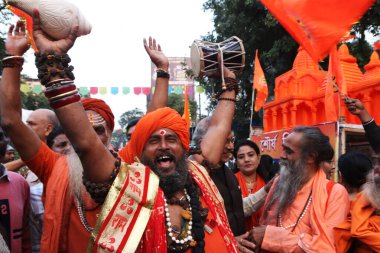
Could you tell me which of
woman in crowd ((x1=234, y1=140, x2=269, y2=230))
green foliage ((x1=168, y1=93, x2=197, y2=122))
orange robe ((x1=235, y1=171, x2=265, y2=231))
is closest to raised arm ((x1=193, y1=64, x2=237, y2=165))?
orange robe ((x1=235, y1=171, x2=265, y2=231))

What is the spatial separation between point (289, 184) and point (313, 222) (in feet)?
1.26

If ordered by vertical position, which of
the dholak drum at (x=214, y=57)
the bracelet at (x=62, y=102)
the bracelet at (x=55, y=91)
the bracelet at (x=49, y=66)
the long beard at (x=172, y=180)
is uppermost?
the dholak drum at (x=214, y=57)

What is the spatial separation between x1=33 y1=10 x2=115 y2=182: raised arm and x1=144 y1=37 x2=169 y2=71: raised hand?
1.34 metres

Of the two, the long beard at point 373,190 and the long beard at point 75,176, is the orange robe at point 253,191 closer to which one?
the long beard at point 373,190

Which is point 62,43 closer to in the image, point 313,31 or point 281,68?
point 313,31

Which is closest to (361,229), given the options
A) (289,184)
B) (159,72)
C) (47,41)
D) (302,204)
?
(302,204)

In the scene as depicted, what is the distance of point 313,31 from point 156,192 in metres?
2.03

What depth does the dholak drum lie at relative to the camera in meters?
3.01

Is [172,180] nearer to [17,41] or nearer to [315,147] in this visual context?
[17,41]

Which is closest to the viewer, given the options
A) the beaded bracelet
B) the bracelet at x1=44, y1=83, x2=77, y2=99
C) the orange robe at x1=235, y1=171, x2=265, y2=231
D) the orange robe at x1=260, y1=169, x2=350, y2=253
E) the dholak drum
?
the bracelet at x1=44, y1=83, x2=77, y2=99

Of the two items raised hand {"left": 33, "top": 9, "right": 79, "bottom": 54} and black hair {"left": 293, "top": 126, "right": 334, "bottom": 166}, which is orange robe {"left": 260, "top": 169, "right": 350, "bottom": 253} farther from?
raised hand {"left": 33, "top": 9, "right": 79, "bottom": 54}

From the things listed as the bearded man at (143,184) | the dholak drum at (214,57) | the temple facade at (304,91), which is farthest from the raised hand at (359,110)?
the temple facade at (304,91)

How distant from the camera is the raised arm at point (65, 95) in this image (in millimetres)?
1701

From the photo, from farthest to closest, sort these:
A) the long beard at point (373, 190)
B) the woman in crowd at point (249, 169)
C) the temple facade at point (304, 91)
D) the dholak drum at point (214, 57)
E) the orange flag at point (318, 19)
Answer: the temple facade at point (304, 91) → the woman in crowd at point (249, 169) → the orange flag at point (318, 19) → the dholak drum at point (214, 57) → the long beard at point (373, 190)
